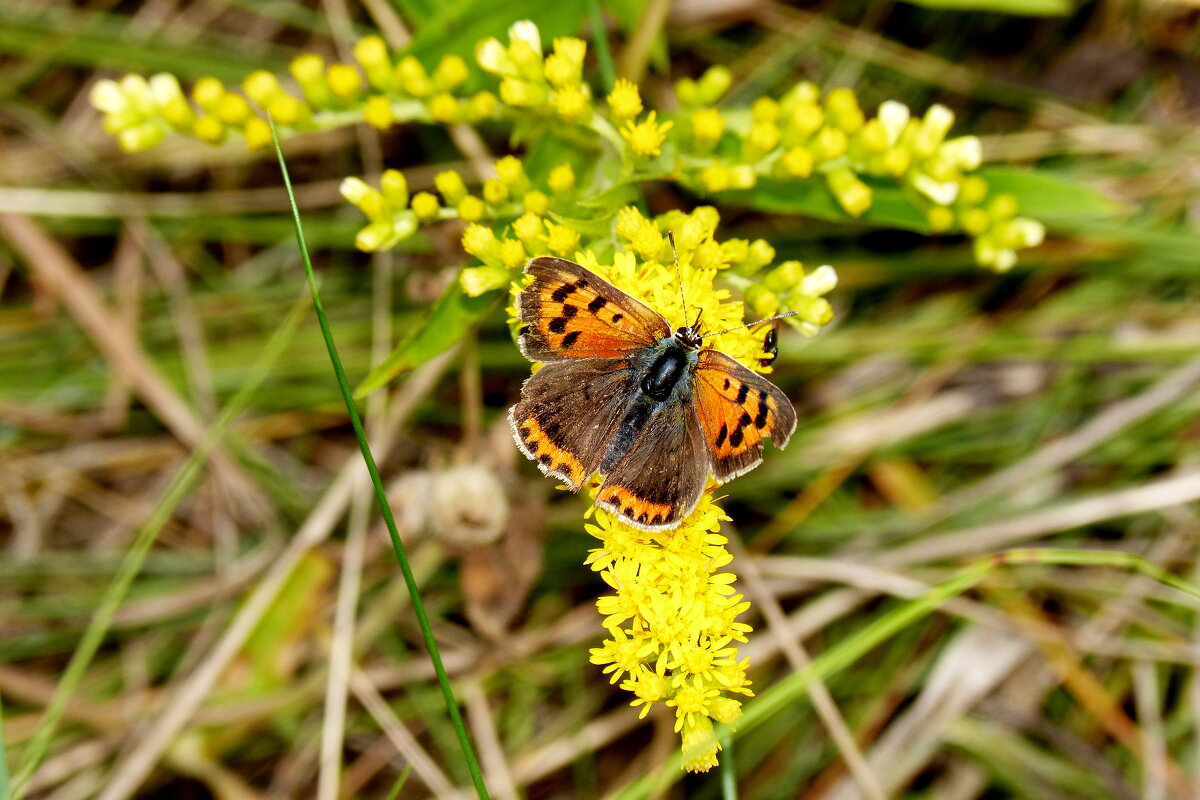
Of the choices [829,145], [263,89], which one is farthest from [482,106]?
[829,145]

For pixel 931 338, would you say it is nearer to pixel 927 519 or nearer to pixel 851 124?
pixel 927 519

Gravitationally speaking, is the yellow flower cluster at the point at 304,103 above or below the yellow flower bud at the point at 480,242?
above

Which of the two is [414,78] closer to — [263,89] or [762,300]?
[263,89]

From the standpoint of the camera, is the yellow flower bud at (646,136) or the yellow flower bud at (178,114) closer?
the yellow flower bud at (646,136)

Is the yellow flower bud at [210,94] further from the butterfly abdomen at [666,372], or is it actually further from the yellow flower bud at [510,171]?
the butterfly abdomen at [666,372]

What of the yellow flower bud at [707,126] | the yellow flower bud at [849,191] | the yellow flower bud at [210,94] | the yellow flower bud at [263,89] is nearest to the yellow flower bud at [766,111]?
the yellow flower bud at [707,126]

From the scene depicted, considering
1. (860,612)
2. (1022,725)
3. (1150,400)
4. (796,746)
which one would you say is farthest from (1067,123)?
(796,746)

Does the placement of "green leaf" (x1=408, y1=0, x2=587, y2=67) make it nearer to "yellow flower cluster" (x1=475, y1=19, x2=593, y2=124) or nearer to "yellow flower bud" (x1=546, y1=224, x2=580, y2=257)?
"yellow flower cluster" (x1=475, y1=19, x2=593, y2=124)
